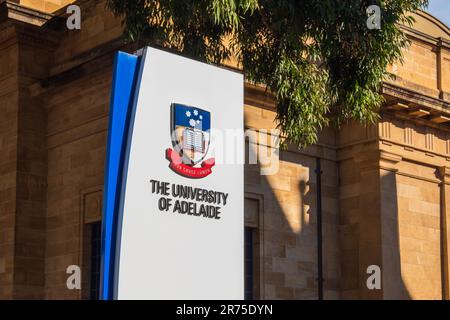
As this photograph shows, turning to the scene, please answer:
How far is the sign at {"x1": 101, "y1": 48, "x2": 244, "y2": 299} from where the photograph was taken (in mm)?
10852

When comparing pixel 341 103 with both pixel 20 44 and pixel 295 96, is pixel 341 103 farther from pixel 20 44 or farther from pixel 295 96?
pixel 20 44

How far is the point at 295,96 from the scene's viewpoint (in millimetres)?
18891

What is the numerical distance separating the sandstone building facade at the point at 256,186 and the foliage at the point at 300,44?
3519 mm

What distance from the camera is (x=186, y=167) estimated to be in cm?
1140

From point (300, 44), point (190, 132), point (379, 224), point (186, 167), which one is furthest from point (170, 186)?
point (379, 224)

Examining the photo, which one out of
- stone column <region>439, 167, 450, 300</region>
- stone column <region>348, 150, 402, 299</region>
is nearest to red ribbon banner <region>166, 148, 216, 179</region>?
stone column <region>348, 150, 402, 299</region>

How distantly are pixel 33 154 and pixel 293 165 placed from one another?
5930mm

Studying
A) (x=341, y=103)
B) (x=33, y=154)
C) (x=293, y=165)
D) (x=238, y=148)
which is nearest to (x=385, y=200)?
(x=293, y=165)

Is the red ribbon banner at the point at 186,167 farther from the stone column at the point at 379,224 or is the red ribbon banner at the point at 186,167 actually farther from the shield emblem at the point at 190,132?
the stone column at the point at 379,224

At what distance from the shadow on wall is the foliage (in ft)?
12.8

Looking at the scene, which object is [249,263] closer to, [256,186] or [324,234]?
[256,186]

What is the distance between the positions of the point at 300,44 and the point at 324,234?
21.7 ft

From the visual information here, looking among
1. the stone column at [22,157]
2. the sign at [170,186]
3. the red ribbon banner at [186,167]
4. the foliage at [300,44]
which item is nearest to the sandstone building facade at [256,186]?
the stone column at [22,157]
